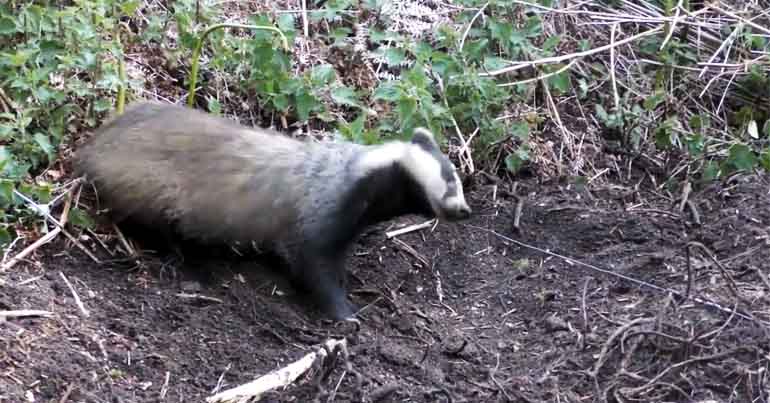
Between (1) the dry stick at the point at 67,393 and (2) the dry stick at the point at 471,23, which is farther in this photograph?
(2) the dry stick at the point at 471,23

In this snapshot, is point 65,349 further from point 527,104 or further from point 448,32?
point 527,104

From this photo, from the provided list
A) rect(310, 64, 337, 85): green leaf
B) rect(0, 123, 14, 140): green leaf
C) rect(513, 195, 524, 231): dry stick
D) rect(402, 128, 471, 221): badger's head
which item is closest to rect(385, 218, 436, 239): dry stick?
rect(513, 195, 524, 231): dry stick

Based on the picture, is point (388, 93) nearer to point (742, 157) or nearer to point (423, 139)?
point (423, 139)

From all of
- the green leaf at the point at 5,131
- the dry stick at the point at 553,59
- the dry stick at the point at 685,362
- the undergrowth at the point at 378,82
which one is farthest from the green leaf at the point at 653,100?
the green leaf at the point at 5,131

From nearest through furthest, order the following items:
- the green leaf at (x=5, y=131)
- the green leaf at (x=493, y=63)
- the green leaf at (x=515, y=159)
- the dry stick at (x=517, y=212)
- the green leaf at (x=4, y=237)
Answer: the green leaf at (x=4, y=237) → the green leaf at (x=5, y=131) → the dry stick at (x=517, y=212) → the green leaf at (x=515, y=159) → the green leaf at (x=493, y=63)

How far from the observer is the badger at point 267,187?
481cm

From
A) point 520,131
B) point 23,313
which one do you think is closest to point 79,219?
point 23,313

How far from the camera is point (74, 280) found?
4.40 meters

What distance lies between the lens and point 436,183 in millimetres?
4898

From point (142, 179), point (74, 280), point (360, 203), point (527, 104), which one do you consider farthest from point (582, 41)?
point (74, 280)

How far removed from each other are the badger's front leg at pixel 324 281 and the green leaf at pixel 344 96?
114 centimetres

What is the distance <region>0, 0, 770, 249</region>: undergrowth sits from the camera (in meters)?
4.95

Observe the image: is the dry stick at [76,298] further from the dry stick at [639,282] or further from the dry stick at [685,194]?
the dry stick at [685,194]

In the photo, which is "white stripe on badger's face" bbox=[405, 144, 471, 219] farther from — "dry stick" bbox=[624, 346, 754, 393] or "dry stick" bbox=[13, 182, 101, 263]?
"dry stick" bbox=[13, 182, 101, 263]
